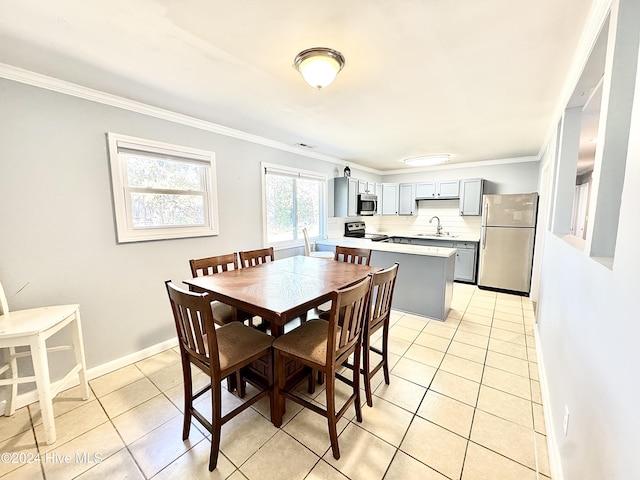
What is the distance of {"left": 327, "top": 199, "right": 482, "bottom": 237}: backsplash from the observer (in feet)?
16.9

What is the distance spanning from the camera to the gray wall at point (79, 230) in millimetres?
1819

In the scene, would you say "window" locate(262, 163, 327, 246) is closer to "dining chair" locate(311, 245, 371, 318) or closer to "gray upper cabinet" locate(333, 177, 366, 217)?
"gray upper cabinet" locate(333, 177, 366, 217)

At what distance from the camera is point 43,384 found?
157 centimetres

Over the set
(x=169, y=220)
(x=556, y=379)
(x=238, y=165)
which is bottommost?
(x=556, y=379)

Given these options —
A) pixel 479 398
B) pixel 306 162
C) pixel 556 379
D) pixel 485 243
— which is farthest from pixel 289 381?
pixel 485 243

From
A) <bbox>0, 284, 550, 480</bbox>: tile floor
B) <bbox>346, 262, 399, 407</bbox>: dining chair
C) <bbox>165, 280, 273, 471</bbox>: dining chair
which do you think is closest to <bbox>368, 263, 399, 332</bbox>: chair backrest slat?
<bbox>346, 262, 399, 407</bbox>: dining chair

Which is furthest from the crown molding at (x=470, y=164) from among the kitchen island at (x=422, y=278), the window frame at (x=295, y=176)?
the kitchen island at (x=422, y=278)

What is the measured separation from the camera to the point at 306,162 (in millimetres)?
4223

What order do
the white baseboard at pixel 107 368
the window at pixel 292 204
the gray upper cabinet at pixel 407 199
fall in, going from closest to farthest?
the white baseboard at pixel 107 368 < the window at pixel 292 204 < the gray upper cabinet at pixel 407 199

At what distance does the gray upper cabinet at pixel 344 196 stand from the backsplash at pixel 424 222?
0.24 m

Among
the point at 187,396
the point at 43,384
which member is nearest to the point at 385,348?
the point at 187,396

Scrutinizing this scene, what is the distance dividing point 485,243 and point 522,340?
2.02 metres

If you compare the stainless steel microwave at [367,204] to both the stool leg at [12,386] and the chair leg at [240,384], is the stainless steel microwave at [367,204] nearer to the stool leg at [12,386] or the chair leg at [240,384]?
the chair leg at [240,384]

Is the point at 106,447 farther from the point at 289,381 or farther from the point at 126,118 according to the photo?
the point at 126,118
